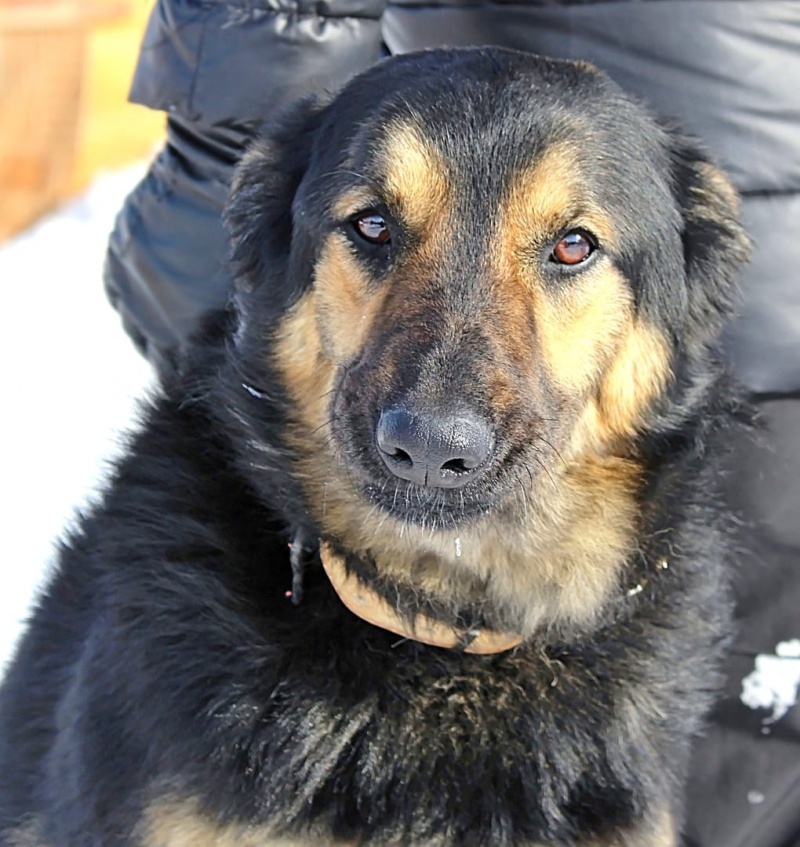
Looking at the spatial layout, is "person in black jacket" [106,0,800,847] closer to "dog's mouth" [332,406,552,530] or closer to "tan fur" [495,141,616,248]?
"tan fur" [495,141,616,248]

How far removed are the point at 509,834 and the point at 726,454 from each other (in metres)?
1.09

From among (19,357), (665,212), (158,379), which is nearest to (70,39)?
(19,357)

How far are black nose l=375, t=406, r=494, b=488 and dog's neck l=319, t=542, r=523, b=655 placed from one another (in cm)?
40

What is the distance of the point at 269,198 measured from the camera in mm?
2662

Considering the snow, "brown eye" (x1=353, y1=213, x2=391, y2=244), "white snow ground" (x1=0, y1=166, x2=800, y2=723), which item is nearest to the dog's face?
"brown eye" (x1=353, y1=213, x2=391, y2=244)

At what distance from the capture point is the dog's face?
218 centimetres

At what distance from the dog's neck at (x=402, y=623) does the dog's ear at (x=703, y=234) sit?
0.83 metres

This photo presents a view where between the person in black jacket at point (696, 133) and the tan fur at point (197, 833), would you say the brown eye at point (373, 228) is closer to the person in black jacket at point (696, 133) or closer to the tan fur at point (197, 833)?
the person in black jacket at point (696, 133)

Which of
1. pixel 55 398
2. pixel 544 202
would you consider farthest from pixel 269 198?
pixel 55 398

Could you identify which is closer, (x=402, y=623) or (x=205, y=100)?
(x=402, y=623)

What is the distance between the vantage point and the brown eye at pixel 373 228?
2406 millimetres

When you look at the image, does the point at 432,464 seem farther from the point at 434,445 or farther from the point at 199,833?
the point at 199,833

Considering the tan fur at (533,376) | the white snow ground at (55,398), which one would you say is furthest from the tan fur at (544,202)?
the white snow ground at (55,398)

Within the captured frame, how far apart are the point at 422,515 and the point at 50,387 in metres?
3.43
